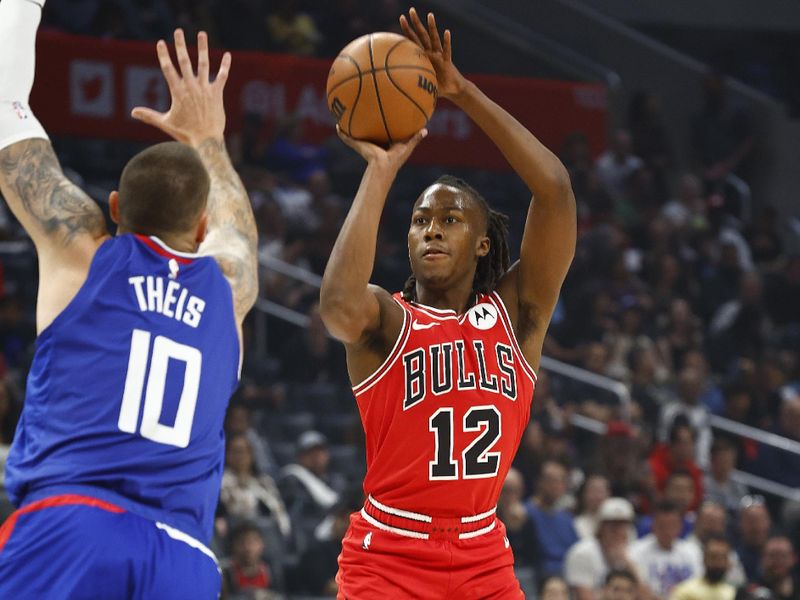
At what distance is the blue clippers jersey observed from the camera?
11.4 feet

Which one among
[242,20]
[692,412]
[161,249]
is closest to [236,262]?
[161,249]

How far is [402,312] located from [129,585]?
1.73 meters

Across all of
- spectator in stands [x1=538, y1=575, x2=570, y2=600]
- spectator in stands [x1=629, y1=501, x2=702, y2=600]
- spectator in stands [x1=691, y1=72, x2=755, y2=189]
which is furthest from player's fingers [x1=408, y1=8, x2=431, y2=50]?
spectator in stands [x1=691, y1=72, x2=755, y2=189]

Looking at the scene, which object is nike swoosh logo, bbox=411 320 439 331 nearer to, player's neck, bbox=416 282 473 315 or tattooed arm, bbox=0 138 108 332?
player's neck, bbox=416 282 473 315

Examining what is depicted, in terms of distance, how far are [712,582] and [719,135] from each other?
8.92 metres

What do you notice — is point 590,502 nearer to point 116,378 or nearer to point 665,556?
point 665,556

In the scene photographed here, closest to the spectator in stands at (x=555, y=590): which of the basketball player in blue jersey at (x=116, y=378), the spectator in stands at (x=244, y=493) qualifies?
the spectator in stands at (x=244, y=493)

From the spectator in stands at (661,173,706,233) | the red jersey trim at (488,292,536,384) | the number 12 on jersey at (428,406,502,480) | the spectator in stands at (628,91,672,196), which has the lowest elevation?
the number 12 on jersey at (428,406,502,480)

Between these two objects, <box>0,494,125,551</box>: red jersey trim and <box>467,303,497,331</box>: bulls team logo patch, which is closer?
<box>0,494,125,551</box>: red jersey trim

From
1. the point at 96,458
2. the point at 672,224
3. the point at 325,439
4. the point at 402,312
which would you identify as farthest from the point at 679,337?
the point at 96,458

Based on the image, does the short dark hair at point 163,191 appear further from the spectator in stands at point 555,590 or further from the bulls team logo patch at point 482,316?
the spectator in stands at point 555,590

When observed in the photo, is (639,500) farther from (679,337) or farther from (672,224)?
(672,224)

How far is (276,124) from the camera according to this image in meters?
13.6

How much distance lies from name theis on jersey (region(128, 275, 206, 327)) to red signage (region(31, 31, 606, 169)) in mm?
9348
